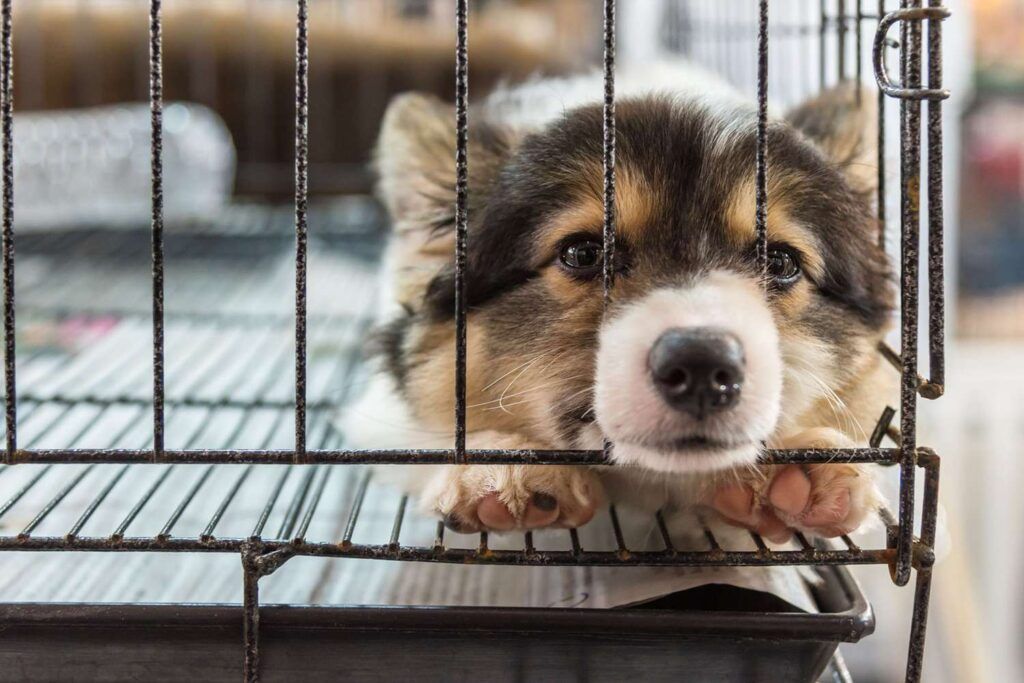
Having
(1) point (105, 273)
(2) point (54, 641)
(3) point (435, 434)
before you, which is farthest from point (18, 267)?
(2) point (54, 641)

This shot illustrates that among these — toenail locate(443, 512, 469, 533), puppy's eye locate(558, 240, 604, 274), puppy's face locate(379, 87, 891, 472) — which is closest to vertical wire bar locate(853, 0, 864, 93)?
puppy's face locate(379, 87, 891, 472)

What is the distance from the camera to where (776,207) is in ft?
4.42

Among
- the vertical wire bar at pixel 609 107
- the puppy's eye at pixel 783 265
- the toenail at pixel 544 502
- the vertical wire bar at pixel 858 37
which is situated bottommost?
the toenail at pixel 544 502

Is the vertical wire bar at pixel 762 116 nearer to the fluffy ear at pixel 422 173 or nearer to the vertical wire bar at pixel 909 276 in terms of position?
the vertical wire bar at pixel 909 276

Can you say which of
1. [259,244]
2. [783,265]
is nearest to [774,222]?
[783,265]

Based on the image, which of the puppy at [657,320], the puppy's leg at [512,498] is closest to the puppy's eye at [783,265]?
the puppy at [657,320]

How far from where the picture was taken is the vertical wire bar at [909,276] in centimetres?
104

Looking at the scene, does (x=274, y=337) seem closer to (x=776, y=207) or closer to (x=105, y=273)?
(x=105, y=273)

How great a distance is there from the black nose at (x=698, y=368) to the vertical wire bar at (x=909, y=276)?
0.59ft

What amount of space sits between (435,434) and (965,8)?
3.13 meters

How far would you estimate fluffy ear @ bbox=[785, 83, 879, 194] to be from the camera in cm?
164

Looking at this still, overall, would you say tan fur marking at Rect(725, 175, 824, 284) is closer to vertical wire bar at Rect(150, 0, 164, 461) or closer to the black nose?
the black nose

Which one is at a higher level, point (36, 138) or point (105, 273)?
point (36, 138)

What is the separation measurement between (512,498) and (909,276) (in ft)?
1.71
